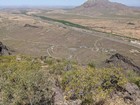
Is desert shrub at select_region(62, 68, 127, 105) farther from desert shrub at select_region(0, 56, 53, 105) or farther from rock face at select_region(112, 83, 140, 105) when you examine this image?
desert shrub at select_region(0, 56, 53, 105)

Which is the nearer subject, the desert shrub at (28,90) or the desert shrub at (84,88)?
the desert shrub at (28,90)

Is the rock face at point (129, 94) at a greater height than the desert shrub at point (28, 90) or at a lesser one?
lesser

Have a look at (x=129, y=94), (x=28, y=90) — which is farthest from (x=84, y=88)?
(x=129, y=94)

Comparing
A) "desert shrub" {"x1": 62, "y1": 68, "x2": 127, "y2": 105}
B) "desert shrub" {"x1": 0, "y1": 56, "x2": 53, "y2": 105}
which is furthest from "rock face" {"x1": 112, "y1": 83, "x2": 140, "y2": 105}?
"desert shrub" {"x1": 0, "y1": 56, "x2": 53, "y2": 105}

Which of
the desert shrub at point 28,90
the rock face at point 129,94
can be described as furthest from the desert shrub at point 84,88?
the desert shrub at point 28,90

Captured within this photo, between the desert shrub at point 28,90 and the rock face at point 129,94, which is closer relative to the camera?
the desert shrub at point 28,90

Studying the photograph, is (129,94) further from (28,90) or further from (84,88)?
(28,90)

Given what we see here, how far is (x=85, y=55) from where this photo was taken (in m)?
107

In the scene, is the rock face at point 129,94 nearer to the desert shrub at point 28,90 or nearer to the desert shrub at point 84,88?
the desert shrub at point 84,88

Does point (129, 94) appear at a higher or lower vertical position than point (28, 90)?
lower

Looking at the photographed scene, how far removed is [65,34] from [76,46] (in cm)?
3347

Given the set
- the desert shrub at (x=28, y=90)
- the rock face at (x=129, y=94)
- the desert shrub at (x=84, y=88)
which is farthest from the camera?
the rock face at (x=129, y=94)

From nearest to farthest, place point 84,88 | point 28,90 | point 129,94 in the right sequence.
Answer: point 28,90 < point 84,88 < point 129,94

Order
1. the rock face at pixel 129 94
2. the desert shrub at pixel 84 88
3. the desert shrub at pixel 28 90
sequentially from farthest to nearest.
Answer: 1. the rock face at pixel 129 94
2. the desert shrub at pixel 84 88
3. the desert shrub at pixel 28 90
